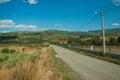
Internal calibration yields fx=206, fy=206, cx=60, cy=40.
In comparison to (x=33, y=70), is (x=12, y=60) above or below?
below

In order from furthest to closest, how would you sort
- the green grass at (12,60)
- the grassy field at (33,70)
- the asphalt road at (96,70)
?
1. the green grass at (12,60)
2. the asphalt road at (96,70)
3. the grassy field at (33,70)

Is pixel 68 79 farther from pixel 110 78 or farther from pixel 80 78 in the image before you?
pixel 110 78

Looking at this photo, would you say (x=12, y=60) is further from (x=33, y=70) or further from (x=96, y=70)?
(x=33, y=70)

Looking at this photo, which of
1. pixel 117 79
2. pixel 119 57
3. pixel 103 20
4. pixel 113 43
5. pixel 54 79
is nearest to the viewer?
pixel 54 79

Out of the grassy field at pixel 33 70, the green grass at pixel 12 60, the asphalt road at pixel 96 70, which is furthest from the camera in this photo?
the green grass at pixel 12 60

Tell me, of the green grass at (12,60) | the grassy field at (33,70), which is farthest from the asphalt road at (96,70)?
the green grass at (12,60)

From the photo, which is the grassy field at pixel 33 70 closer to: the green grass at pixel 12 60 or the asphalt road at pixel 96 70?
the green grass at pixel 12 60

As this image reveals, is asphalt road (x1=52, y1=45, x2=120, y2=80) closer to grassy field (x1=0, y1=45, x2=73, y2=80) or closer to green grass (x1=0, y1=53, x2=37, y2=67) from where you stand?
grassy field (x1=0, y1=45, x2=73, y2=80)

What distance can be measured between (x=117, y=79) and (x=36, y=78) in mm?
4317

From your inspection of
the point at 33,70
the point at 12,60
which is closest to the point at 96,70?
the point at 33,70

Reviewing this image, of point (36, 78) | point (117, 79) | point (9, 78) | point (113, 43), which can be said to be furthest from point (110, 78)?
point (113, 43)

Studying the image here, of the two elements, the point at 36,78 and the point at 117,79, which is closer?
the point at 36,78

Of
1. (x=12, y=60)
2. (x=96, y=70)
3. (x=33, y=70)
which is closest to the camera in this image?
(x=33, y=70)

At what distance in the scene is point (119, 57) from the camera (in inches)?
963
